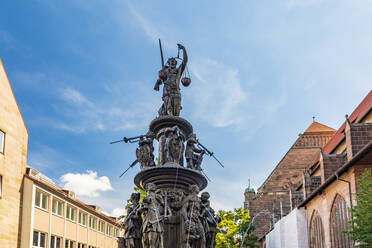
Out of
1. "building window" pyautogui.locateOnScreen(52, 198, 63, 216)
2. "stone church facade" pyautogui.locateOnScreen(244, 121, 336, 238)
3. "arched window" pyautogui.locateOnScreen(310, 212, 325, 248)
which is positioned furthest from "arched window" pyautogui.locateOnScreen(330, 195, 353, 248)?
"stone church facade" pyautogui.locateOnScreen(244, 121, 336, 238)

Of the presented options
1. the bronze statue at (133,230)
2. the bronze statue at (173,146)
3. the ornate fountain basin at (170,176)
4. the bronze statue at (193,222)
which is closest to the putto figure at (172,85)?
the bronze statue at (173,146)

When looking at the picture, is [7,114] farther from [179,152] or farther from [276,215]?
[276,215]

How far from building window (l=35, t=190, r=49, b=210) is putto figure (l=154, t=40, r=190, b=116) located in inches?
885

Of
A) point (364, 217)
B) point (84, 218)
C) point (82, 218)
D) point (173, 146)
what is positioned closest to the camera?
point (173, 146)

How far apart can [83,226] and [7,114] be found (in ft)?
48.7

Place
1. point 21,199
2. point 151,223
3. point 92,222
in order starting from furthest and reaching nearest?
1. point 92,222
2. point 21,199
3. point 151,223

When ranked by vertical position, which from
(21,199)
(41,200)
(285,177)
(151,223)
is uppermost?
(285,177)

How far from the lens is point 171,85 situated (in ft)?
44.0

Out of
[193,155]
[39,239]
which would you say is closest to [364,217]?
[193,155]

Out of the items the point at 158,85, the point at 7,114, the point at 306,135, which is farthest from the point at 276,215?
the point at 158,85

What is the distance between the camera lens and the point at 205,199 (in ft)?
37.3

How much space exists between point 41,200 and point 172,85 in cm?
2360

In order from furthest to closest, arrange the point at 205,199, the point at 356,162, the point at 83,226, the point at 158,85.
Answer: the point at 83,226
the point at 356,162
the point at 158,85
the point at 205,199

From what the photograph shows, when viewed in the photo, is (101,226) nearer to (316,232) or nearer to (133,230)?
(316,232)
